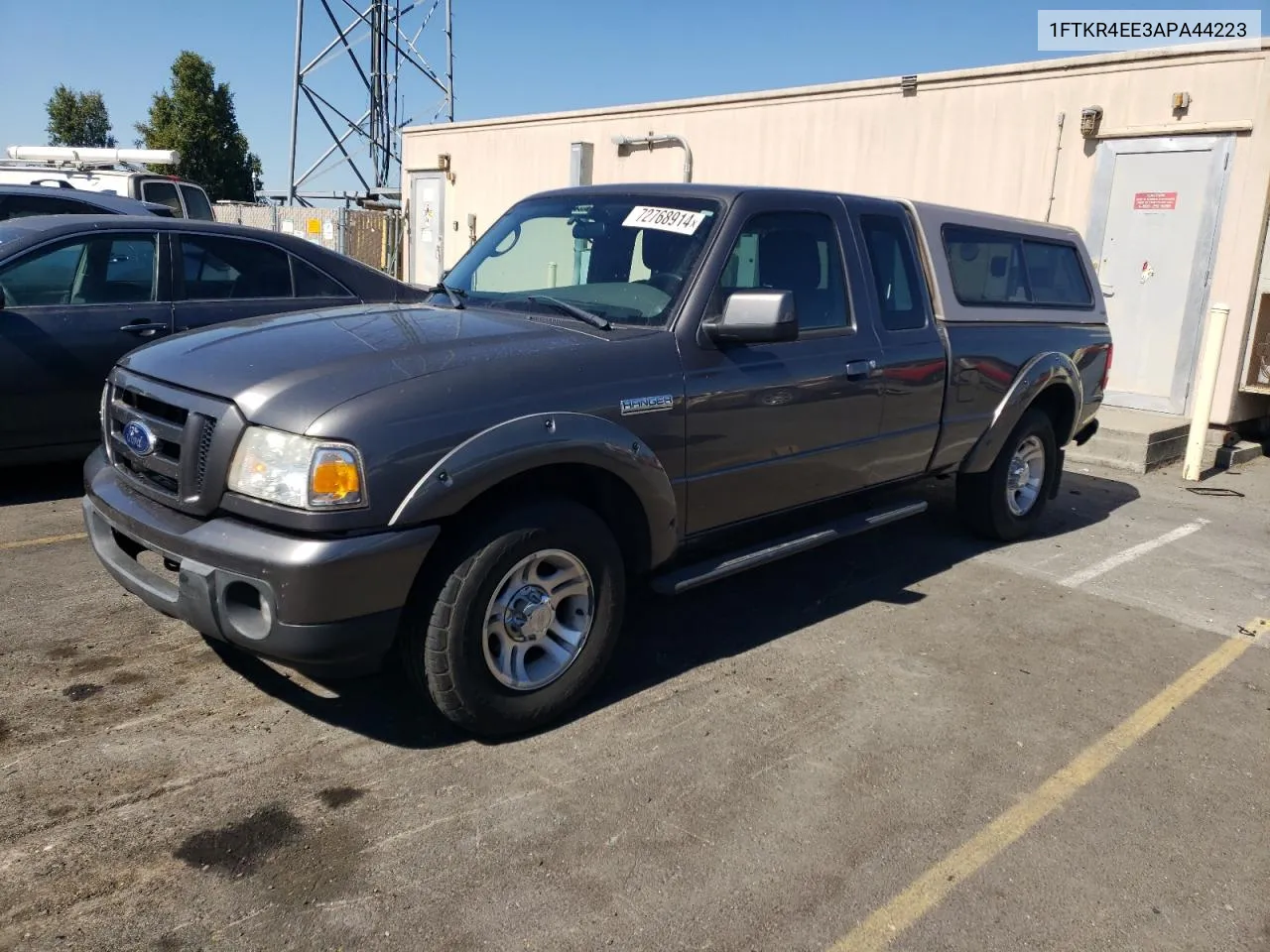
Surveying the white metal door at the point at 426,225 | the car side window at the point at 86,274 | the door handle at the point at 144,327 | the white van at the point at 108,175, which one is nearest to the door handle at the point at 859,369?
the door handle at the point at 144,327

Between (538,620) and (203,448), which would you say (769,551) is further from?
(203,448)

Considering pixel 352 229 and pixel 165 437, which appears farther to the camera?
pixel 352 229

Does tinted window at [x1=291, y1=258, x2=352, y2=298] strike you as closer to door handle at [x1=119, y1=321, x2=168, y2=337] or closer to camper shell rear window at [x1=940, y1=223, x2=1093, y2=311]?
door handle at [x1=119, y1=321, x2=168, y2=337]

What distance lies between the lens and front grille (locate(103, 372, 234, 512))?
3.10m

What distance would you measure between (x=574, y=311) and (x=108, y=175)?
1323 cm

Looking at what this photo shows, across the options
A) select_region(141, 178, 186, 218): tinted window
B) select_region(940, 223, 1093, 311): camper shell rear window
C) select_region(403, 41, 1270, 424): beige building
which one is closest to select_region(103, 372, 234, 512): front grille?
select_region(940, 223, 1093, 311): camper shell rear window

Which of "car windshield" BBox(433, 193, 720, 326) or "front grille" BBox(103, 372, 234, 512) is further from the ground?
"car windshield" BBox(433, 193, 720, 326)

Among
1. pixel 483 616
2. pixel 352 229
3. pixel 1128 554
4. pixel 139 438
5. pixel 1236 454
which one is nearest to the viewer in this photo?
pixel 483 616

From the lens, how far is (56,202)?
909cm

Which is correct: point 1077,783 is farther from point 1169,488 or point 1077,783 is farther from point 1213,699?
point 1169,488

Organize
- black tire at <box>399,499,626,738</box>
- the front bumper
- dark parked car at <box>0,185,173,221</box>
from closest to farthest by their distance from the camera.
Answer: the front bumper, black tire at <box>399,499,626,738</box>, dark parked car at <box>0,185,173,221</box>

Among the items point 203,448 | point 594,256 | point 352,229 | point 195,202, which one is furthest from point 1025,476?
point 352,229

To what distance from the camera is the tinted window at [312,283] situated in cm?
652

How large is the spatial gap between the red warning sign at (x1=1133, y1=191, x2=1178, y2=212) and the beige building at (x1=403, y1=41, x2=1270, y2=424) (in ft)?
0.04
